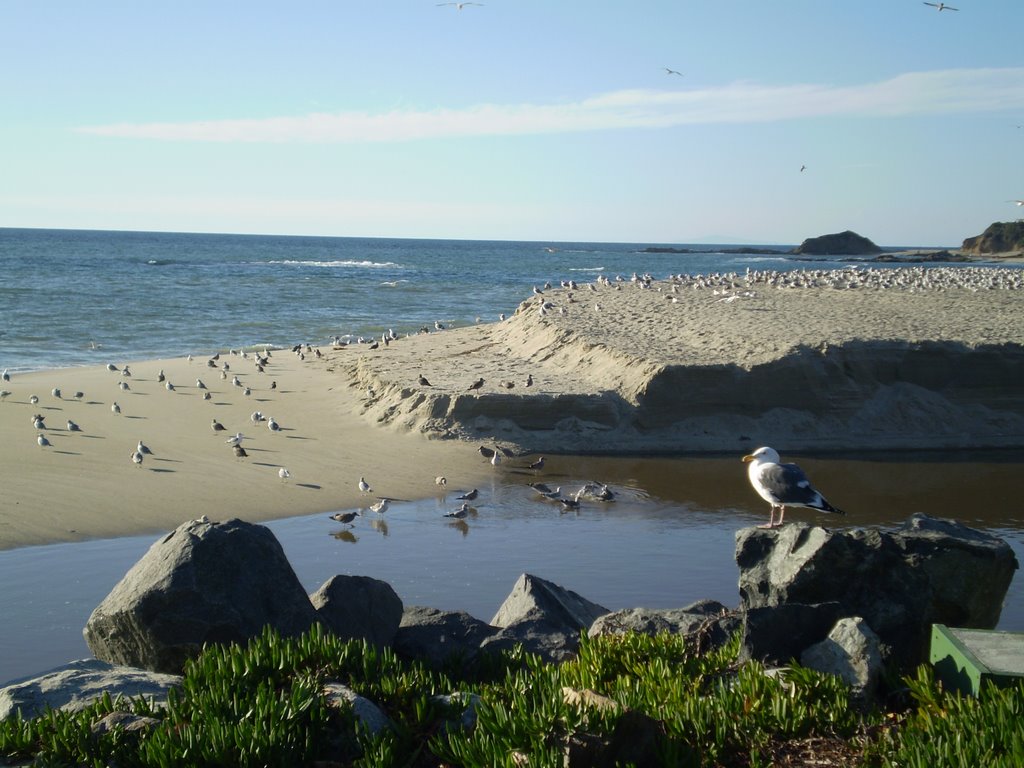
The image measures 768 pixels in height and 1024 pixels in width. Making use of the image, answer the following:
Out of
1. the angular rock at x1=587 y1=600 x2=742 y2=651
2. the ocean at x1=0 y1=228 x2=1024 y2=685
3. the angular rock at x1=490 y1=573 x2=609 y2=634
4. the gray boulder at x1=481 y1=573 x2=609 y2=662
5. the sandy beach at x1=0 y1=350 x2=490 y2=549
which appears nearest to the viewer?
the angular rock at x1=587 y1=600 x2=742 y2=651

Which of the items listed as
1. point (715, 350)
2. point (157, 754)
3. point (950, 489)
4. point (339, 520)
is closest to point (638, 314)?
point (715, 350)

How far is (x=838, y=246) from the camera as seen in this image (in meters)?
120

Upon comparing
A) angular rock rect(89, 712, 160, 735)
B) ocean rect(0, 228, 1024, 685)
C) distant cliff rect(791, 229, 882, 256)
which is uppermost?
distant cliff rect(791, 229, 882, 256)

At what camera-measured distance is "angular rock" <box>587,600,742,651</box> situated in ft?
18.7

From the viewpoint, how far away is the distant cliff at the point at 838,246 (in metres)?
119

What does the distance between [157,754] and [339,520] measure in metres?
6.77

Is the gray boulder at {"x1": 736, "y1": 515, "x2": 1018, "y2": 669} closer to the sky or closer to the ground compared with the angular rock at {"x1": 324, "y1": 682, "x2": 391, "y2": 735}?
closer to the sky

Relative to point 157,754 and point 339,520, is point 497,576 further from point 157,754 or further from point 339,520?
point 157,754

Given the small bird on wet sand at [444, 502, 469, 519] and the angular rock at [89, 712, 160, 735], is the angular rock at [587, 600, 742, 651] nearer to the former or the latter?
the angular rock at [89, 712, 160, 735]

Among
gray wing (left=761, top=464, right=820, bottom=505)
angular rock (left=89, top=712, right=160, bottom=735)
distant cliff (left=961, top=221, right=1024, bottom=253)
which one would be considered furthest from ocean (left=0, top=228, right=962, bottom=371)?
distant cliff (left=961, top=221, right=1024, bottom=253)

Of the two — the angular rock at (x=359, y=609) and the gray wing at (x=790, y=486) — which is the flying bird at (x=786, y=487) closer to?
the gray wing at (x=790, y=486)

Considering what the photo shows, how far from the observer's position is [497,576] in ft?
30.3

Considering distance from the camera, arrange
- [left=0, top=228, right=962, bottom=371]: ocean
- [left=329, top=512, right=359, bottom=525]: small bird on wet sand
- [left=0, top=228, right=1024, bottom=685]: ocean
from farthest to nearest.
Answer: [left=0, top=228, right=962, bottom=371]: ocean, [left=329, top=512, right=359, bottom=525]: small bird on wet sand, [left=0, top=228, right=1024, bottom=685]: ocean

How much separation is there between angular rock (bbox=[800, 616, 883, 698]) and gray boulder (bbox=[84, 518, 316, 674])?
3.09 m
